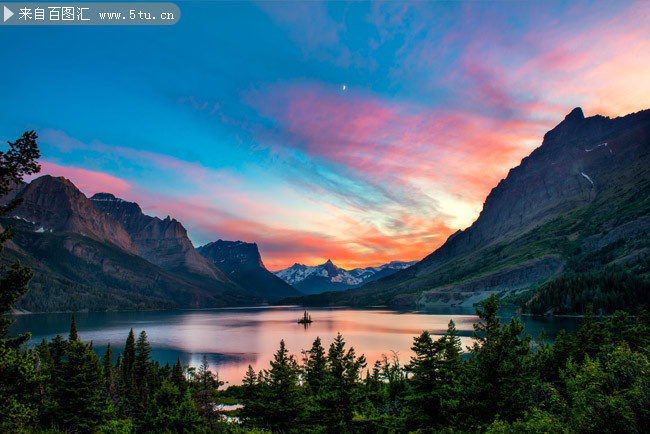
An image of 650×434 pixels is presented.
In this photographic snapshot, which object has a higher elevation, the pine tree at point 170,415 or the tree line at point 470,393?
the tree line at point 470,393

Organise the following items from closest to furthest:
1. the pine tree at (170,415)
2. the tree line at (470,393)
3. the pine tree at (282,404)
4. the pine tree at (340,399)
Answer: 1. the tree line at (470,393)
2. the pine tree at (340,399)
3. the pine tree at (282,404)
4. the pine tree at (170,415)

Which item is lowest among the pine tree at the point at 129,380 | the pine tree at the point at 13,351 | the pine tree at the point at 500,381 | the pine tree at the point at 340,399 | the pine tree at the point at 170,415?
the pine tree at the point at 129,380

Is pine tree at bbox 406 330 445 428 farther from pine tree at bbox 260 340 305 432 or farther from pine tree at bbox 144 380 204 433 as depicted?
pine tree at bbox 144 380 204 433

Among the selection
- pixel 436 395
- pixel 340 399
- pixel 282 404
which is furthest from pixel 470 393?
pixel 282 404

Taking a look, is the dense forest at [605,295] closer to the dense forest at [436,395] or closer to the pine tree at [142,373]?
the dense forest at [436,395]

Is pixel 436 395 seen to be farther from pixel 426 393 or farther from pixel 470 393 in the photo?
pixel 470 393

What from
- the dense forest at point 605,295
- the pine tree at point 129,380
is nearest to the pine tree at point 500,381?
the pine tree at point 129,380

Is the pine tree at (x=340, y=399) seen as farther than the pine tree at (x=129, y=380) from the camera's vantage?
No

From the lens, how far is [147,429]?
36.2 meters

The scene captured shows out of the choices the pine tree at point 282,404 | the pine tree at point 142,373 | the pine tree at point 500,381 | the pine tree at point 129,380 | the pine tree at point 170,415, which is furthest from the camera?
the pine tree at point 142,373

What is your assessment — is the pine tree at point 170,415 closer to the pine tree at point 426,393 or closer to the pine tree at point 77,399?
the pine tree at point 77,399

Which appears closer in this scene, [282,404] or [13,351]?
[13,351]

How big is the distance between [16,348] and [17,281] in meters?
3.51

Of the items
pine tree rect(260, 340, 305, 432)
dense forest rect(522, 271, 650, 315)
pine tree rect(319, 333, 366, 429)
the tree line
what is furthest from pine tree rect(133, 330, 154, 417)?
dense forest rect(522, 271, 650, 315)
